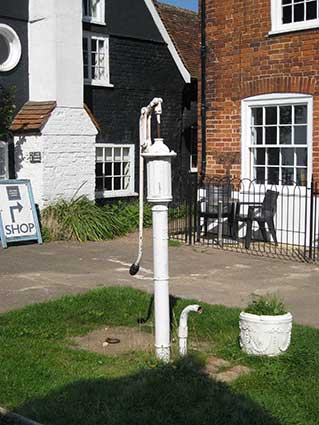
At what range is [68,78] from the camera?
45.8 feet

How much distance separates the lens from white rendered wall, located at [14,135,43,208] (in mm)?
13602

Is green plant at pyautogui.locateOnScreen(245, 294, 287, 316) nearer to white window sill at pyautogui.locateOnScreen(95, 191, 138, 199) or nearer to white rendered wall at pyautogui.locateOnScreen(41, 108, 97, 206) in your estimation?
white rendered wall at pyautogui.locateOnScreen(41, 108, 97, 206)

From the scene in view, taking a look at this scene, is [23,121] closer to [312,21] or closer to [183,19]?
[312,21]

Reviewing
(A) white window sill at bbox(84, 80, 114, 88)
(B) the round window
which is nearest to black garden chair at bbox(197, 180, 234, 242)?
(A) white window sill at bbox(84, 80, 114, 88)

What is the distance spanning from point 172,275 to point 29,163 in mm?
5466

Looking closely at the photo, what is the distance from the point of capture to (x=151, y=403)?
14.8 feet

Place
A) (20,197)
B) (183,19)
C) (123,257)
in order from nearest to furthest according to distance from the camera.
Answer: (123,257), (20,197), (183,19)

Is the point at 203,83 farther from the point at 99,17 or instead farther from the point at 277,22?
the point at 99,17

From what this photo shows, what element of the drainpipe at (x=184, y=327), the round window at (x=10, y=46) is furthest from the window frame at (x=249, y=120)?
the drainpipe at (x=184, y=327)

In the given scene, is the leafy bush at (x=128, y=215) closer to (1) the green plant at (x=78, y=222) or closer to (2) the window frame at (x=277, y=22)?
(1) the green plant at (x=78, y=222)

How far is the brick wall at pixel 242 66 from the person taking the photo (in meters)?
12.0

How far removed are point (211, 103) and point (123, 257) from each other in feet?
14.0

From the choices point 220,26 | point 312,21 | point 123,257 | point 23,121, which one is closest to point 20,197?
point 23,121

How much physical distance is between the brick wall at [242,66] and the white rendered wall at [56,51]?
2819 millimetres
